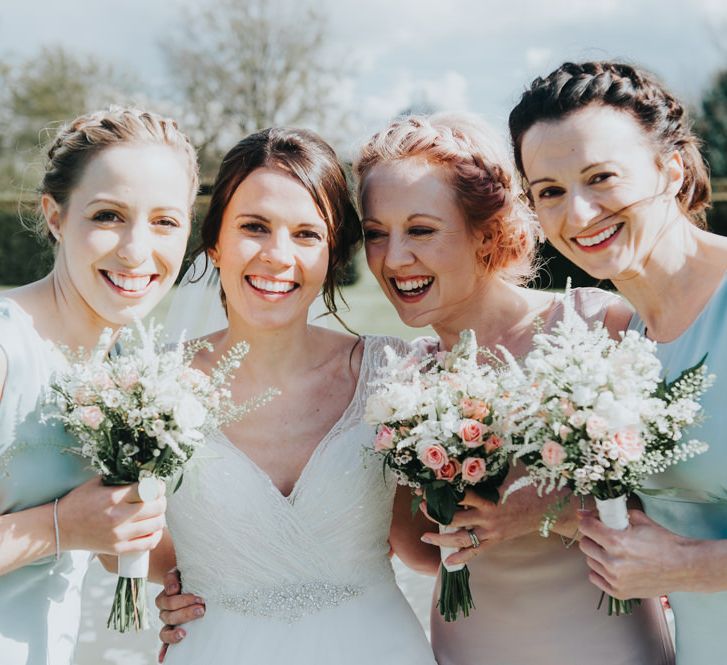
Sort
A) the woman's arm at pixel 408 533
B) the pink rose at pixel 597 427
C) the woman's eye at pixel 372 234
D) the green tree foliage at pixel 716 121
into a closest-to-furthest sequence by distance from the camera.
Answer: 1. the pink rose at pixel 597 427
2. the woman's arm at pixel 408 533
3. the woman's eye at pixel 372 234
4. the green tree foliage at pixel 716 121

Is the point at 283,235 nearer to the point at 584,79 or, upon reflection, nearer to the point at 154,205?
the point at 154,205

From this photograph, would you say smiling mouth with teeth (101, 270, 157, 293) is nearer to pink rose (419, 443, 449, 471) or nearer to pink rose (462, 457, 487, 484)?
pink rose (419, 443, 449, 471)

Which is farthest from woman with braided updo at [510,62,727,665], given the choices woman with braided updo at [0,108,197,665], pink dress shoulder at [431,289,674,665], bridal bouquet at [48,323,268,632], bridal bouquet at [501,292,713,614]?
woman with braided updo at [0,108,197,665]

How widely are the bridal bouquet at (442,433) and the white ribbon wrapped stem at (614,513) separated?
0.40 metres

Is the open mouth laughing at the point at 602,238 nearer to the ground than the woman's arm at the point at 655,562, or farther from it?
farther from it

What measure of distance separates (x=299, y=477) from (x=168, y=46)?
139 ft

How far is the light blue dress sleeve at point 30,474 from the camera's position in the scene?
3.48 m

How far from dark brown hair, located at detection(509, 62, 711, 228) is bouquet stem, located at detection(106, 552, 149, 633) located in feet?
8.04

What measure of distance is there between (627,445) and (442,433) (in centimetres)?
68

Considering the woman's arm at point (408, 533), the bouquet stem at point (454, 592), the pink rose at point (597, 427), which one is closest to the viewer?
the pink rose at point (597, 427)

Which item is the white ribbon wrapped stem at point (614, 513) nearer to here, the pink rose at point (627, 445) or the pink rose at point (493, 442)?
the pink rose at point (627, 445)

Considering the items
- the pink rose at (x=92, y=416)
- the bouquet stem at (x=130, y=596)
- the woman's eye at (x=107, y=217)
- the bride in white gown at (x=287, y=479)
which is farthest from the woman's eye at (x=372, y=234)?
the bouquet stem at (x=130, y=596)

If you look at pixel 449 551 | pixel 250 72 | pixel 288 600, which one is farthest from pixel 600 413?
pixel 250 72

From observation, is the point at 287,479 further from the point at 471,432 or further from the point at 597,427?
the point at 597,427
